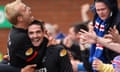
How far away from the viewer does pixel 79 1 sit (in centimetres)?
1113

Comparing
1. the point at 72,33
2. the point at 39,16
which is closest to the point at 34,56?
the point at 72,33

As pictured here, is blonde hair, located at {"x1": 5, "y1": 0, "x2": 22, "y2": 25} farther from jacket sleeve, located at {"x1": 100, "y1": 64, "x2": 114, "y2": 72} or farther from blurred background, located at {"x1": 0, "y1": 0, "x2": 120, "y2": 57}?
blurred background, located at {"x1": 0, "y1": 0, "x2": 120, "y2": 57}

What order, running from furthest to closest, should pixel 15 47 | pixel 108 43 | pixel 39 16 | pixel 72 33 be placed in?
pixel 39 16 < pixel 72 33 < pixel 15 47 < pixel 108 43

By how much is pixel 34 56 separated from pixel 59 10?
651cm

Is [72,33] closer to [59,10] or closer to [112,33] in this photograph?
[112,33]

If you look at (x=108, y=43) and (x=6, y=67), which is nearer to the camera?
(x=108, y=43)

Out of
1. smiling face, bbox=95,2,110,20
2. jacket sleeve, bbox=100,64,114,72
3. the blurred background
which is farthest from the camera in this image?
the blurred background

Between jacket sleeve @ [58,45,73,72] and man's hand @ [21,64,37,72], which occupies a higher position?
jacket sleeve @ [58,45,73,72]

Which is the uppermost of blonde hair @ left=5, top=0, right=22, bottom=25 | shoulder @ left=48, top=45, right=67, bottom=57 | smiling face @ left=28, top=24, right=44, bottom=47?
blonde hair @ left=5, top=0, right=22, bottom=25

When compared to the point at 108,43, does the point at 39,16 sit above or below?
below

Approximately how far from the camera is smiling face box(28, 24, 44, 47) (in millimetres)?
4773

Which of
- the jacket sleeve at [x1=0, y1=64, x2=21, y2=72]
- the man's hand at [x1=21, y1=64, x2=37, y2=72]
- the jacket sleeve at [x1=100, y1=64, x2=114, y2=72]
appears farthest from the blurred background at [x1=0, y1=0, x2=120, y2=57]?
the jacket sleeve at [x1=100, y1=64, x2=114, y2=72]

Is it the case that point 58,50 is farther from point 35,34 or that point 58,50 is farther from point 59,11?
point 59,11

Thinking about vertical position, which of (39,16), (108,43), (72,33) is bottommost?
(39,16)
